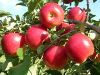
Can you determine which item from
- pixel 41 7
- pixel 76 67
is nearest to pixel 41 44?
pixel 41 7

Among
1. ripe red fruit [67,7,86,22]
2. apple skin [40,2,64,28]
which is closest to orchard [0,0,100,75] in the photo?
apple skin [40,2,64,28]

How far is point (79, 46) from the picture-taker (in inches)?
79.3

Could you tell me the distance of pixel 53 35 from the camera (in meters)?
2.13

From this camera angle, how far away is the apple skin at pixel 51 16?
85.5 inches

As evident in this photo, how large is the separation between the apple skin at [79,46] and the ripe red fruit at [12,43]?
40cm

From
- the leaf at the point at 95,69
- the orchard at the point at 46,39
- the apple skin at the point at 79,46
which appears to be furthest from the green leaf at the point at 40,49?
the leaf at the point at 95,69

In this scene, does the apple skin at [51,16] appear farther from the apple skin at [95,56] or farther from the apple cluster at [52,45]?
the apple skin at [95,56]

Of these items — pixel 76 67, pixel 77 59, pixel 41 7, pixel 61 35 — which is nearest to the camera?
pixel 77 59

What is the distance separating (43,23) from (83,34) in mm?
284

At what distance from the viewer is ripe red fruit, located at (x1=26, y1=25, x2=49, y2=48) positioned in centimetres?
212

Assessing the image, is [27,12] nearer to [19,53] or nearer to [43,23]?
[43,23]

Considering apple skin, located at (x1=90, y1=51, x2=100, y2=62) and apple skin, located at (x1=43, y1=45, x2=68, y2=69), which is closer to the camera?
apple skin, located at (x1=43, y1=45, x2=68, y2=69)

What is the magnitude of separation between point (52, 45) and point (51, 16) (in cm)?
21

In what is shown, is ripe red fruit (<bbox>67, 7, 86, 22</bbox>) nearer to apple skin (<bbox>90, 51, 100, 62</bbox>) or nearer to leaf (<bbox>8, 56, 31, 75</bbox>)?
apple skin (<bbox>90, 51, 100, 62</bbox>)
